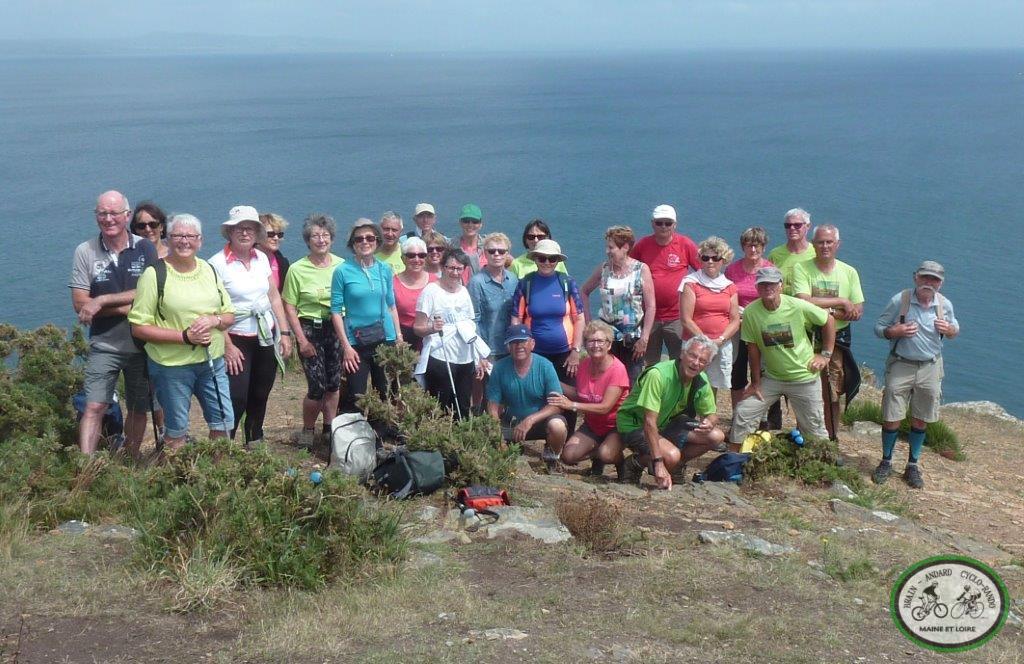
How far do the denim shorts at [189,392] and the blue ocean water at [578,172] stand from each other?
1933 centimetres

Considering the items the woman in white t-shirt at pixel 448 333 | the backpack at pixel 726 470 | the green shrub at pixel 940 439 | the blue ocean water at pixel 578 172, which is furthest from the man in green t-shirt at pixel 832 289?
the blue ocean water at pixel 578 172

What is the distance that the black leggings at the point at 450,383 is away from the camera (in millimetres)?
7863

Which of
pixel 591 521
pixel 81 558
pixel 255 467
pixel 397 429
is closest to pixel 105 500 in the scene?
pixel 81 558

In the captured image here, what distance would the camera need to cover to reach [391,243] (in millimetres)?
8648

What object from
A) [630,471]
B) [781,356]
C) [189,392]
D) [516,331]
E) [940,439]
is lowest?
[940,439]

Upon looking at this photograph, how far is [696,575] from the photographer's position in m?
5.42

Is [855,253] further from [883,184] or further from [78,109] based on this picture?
[78,109]

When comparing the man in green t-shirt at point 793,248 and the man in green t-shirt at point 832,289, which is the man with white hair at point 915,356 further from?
the man in green t-shirt at point 793,248

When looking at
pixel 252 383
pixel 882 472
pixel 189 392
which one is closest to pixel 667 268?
pixel 882 472

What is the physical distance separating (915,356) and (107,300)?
21.1 ft

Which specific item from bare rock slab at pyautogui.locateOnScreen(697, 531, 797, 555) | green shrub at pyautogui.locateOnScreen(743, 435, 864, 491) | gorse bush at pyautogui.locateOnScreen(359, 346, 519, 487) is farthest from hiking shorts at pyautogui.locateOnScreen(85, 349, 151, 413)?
green shrub at pyautogui.locateOnScreen(743, 435, 864, 491)

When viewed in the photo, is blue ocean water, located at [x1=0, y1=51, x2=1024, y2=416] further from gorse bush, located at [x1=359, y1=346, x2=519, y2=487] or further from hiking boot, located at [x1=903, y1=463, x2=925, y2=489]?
gorse bush, located at [x1=359, y1=346, x2=519, y2=487]

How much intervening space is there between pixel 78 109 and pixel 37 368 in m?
76.0

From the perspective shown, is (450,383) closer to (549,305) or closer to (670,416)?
(549,305)
